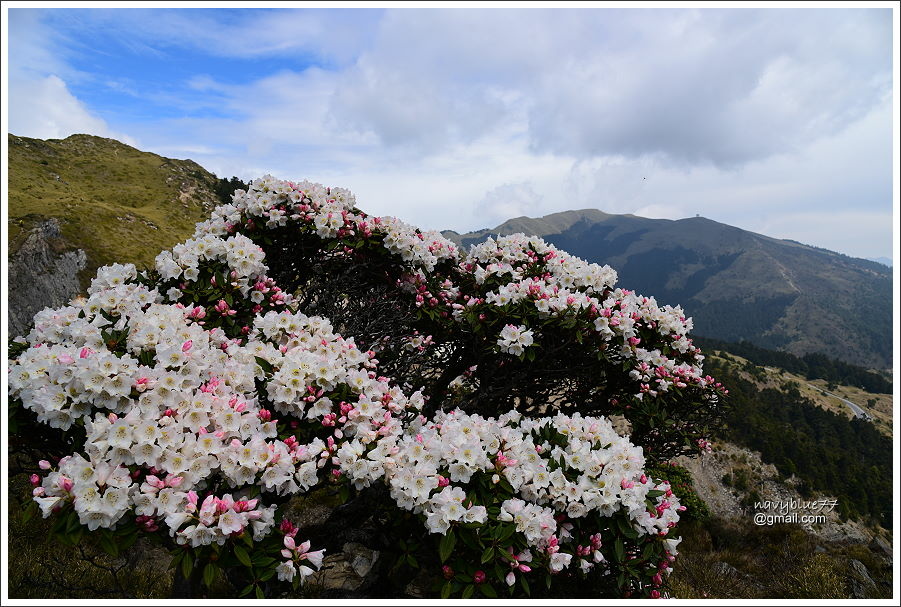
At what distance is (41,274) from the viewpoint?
26.0m

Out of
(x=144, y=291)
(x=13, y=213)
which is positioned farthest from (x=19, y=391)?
(x=13, y=213)

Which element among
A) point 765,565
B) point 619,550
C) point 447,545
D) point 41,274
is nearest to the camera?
point 447,545

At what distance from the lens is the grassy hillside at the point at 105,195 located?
32.7 meters

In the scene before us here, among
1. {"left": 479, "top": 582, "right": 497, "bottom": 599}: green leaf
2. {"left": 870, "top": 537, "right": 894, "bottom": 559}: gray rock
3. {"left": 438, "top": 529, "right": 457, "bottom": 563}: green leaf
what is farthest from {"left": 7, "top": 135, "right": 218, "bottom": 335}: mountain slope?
{"left": 870, "top": 537, "right": 894, "bottom": 559}: gray rock

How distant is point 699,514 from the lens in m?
16.9

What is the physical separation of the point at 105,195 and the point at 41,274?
157ft

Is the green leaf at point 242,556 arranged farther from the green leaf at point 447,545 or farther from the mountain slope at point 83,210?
the mountain slope at point 83,210

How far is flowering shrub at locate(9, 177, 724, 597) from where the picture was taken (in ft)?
8.45

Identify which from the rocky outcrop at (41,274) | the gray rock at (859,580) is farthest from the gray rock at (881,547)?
the rocky outcrop at (41,274)

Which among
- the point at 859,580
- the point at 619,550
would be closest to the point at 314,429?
the point at 619,550

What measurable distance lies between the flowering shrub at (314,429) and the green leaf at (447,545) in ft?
0.05

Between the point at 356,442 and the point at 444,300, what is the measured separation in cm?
297

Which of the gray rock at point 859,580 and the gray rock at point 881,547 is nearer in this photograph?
the gray rock at point 859,580

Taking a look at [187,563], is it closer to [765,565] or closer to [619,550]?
[619,550]
